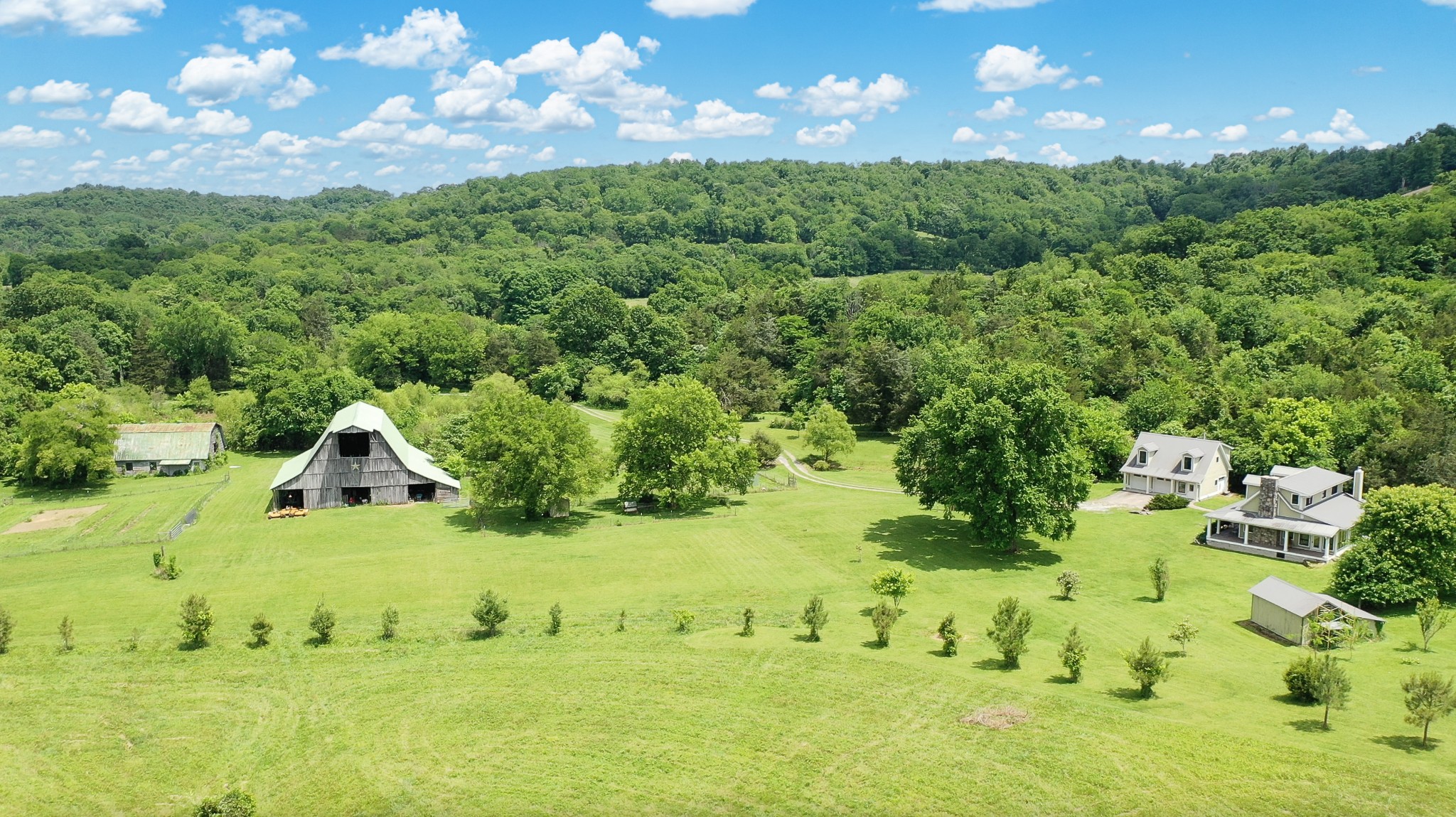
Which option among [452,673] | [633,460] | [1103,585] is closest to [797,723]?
[452,673]

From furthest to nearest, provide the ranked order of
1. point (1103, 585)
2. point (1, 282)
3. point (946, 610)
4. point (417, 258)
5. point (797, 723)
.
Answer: point (417, 258) → point (1, 282) → point (1103, 585) → point (946, 610) → point (797, 723)

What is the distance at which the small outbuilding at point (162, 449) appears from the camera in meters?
71.6

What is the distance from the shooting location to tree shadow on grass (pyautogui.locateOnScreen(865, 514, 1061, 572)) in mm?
47844

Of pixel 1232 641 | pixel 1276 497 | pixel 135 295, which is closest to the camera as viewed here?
pixel 1232 641

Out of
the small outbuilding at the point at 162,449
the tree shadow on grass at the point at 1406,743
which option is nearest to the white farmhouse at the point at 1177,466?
the tree shadow on grass at the point at 1406,743

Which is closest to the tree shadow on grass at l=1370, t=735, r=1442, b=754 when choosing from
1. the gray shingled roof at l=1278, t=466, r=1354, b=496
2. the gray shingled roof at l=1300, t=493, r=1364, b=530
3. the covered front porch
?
the covered front porch

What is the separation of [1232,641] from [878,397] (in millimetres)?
50878

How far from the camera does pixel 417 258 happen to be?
573ft

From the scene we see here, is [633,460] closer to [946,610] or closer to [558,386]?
[946,610]

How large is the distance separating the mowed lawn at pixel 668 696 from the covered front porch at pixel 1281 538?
7.34ft

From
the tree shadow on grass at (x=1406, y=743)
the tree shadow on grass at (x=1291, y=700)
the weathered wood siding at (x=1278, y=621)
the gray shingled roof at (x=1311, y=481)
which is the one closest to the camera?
the tree shadow on grass at (x=1406, y=743)

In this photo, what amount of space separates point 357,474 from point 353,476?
289 mm

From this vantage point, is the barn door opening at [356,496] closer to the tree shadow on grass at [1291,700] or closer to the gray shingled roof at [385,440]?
the gray shingled roof at [385,440]

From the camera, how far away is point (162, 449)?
72.1 meters
